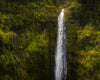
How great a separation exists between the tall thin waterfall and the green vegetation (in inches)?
10.2

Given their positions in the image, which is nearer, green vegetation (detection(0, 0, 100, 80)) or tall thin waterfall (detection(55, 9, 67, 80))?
green vegetation (detection(0, 0, 100, 80))

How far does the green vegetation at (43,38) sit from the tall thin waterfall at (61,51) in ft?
0.85

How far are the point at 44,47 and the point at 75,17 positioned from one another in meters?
2.61

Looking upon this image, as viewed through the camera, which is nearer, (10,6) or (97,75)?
(97,75)

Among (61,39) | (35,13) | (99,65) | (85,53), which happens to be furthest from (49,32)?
(99,65)

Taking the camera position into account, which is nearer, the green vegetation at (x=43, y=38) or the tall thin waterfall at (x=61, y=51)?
the green vegetation at (x=43, y=38)

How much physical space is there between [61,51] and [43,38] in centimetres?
141

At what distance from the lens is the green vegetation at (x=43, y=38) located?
4.84 m

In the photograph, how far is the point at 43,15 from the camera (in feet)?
19.7

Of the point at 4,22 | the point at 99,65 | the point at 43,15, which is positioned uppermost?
the point at 43,15

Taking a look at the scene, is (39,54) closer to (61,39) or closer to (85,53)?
(61,39)

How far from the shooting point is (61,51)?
19.9ft

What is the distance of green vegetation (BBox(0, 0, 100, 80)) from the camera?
4836 mm

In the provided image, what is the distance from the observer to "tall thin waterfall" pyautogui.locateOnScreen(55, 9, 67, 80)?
6.02 meters
